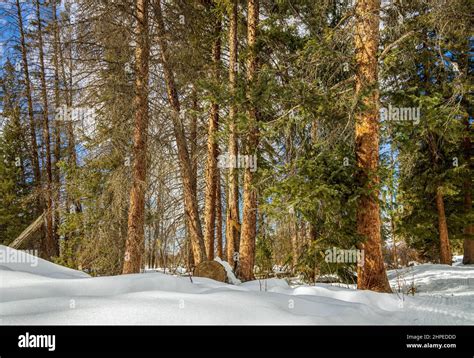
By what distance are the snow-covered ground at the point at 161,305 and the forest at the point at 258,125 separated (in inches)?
48.7

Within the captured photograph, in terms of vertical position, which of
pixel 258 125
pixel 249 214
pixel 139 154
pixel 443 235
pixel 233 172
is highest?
pixel 258 125

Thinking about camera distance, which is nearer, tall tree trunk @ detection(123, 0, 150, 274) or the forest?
the forest

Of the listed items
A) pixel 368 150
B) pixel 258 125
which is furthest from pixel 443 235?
pixel 258 125

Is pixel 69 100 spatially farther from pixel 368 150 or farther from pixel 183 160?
pixel 368 150

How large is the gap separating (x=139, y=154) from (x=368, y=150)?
17.2ft

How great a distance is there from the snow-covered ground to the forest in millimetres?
1238

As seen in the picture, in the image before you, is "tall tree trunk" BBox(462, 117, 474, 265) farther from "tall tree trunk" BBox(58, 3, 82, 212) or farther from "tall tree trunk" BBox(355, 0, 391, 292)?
"tall tree trunk" BBox(58, 3, 82, 212)

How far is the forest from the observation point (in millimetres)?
5762

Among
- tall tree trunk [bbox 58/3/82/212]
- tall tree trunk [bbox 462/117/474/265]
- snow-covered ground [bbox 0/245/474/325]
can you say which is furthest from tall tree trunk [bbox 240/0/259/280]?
tall tree trunk [bbox 462/117/474/265]

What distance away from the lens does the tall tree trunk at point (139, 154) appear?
7160 millimetres

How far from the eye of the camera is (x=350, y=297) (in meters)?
4.73

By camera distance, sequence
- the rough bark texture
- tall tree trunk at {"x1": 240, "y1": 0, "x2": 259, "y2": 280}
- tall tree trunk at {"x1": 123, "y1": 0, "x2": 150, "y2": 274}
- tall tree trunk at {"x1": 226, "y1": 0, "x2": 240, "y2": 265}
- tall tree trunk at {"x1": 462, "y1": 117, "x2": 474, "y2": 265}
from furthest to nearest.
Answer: tall tree trunk at {"x1": 462, "y1": 117, "x2": 474, "y2": 265}, the rough bark texture, tall tree trunk at {"x1": 226, "y1": 0, "x2": 240, "y2": 265}, tall tree trunk at {"x1": 240, "y1": 0, "x2": 259, "y2": 280}, tall tree trunk at {"x1": 123, "y1": 0, "x2": 150, "y2": 274}

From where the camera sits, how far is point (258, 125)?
5969 mm
